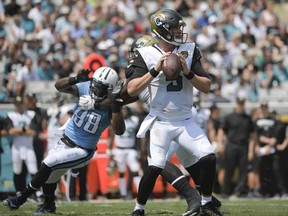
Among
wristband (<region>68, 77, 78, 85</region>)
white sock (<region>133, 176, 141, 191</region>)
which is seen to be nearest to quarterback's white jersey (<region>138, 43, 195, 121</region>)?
wristband (<region>68, 77, 78, 85</region>)

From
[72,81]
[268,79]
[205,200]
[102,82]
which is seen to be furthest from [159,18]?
[268,79]

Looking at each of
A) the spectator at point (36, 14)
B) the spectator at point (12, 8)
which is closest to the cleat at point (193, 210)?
the spectator at point (36, 14)

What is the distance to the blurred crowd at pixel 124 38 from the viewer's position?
16547 millimetres

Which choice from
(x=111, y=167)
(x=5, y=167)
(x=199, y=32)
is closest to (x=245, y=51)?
(x=199, y=32)

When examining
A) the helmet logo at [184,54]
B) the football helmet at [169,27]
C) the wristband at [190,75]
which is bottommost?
the wristband at [190,75]

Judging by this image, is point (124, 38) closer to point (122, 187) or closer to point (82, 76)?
point (122, 187)

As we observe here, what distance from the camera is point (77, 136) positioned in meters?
8.83

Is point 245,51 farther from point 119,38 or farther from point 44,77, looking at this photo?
point 44,77

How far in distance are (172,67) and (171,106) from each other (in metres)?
0.51

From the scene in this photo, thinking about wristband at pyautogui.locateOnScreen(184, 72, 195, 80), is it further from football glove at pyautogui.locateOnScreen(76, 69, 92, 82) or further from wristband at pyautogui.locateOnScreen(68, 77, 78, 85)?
wristband at pyautogui.locateOnScreen(68, 77, 78, 85)

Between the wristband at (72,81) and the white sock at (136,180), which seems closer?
the wristband at (72,81)

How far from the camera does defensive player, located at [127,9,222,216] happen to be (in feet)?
25.9

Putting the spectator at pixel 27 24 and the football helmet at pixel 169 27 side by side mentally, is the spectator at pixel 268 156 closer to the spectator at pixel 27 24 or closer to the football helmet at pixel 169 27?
the spectator at pixel 27 24

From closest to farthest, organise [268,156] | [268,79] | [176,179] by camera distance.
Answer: [176,179] < [268,156] < [268,79]
